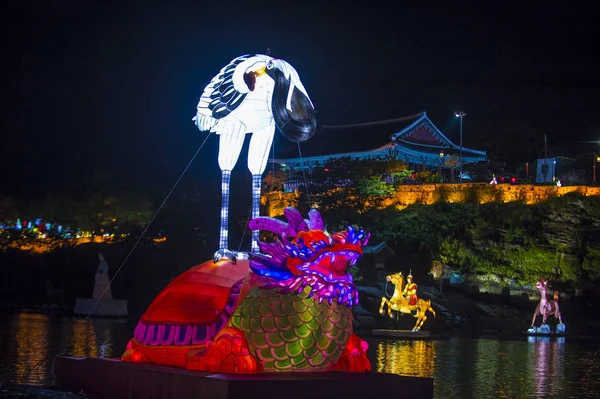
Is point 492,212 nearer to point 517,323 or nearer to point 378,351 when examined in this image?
A: point 517,323

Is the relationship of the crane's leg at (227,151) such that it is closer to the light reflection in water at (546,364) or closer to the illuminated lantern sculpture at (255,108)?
the illuminated lantern sculpture at (255,108)

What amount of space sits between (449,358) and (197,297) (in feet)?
30.9

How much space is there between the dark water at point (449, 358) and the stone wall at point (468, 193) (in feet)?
59.6

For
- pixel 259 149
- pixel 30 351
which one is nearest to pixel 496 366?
pixel 259 149

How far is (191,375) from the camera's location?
8539mm

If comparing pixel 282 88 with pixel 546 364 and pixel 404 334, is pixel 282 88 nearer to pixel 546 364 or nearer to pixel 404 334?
pixel 546 364

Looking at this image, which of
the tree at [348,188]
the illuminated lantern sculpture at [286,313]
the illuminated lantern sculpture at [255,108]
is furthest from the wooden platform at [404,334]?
the tree at [348,188]

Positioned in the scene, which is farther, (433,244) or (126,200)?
(126,200)

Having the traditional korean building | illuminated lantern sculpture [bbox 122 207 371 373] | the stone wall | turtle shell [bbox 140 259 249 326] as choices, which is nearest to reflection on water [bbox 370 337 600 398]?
illuminated lantern sculpture [bbox 122 207 371 373]

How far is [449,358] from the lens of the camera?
1792 cm

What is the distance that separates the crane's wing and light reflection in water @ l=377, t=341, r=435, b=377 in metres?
4.92

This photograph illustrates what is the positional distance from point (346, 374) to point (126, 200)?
4073 centimetres

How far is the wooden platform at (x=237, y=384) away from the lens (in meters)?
8.20

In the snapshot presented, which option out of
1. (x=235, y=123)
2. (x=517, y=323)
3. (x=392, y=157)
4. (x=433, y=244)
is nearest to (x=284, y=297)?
(x=235, y=123)
